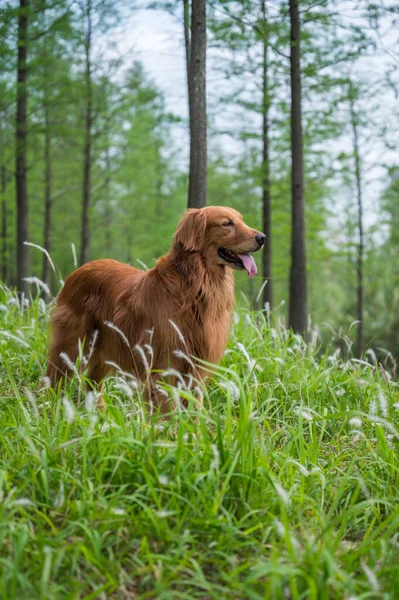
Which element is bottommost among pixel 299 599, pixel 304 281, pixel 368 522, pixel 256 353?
pixel 368 522

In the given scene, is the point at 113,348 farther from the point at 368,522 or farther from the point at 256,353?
the point at 368,522

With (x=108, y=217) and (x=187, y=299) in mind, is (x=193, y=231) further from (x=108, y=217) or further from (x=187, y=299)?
(x=108, y=217)

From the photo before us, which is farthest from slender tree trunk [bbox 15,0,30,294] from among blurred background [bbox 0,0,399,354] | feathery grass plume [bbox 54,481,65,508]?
feathery grass plume [bbox 54,481,65,508]

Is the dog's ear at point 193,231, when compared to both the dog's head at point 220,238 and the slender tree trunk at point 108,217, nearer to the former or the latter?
the dog's head at point 220,238

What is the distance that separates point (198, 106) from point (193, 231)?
256 centimetres

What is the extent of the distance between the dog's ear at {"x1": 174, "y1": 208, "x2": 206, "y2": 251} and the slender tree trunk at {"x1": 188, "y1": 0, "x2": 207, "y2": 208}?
7.31 feet

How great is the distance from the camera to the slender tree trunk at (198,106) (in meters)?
5.75

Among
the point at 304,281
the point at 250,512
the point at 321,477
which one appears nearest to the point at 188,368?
the point at 321,477

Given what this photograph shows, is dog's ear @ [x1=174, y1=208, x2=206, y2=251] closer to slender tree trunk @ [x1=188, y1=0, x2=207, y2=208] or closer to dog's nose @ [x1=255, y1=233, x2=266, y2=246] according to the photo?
dog's nose @ [x1=255, y1=233, x2=266, y2=246]

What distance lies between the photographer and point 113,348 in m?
4.32

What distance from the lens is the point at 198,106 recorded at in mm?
5926

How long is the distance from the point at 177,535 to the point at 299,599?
0.59 metres

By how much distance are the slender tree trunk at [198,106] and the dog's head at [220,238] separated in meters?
2.18

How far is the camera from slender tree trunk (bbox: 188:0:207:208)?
5746 mm
